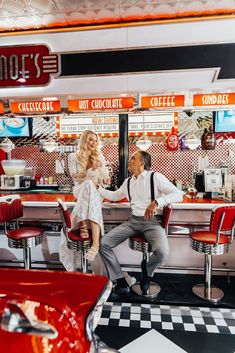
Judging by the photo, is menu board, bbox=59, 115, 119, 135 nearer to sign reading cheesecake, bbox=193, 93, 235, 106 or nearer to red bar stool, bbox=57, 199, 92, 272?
sign reading cheesecake, bbox=193, 93, 235, 106

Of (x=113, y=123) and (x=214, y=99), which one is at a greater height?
(x=214, y=99)

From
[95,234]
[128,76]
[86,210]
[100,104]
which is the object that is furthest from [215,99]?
[95,234]

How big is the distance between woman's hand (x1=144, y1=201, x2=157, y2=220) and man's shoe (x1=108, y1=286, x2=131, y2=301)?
0.97 meters

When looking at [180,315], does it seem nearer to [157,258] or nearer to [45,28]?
[157,258]

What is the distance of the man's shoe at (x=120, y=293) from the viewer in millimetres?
3389

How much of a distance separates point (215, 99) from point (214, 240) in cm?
232

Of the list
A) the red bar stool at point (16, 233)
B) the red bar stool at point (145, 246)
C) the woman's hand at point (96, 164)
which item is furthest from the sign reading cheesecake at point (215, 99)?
the red bar stool at point (16, 233)

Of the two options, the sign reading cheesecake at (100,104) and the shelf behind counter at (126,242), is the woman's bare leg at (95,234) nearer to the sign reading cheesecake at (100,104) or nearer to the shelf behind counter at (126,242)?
the shelf behind counter at (126,242)

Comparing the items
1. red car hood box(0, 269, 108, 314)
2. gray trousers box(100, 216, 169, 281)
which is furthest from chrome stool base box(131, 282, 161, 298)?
red car hood box(0, 269, 108, 314)

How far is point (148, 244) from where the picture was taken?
3.29m

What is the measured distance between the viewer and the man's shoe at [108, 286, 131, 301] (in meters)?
3.39

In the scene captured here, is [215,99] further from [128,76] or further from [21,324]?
[21,324]

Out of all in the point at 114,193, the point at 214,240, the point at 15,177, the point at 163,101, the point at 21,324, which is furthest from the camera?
the point at 15,177

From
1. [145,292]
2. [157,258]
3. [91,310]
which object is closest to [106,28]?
[157,258]
